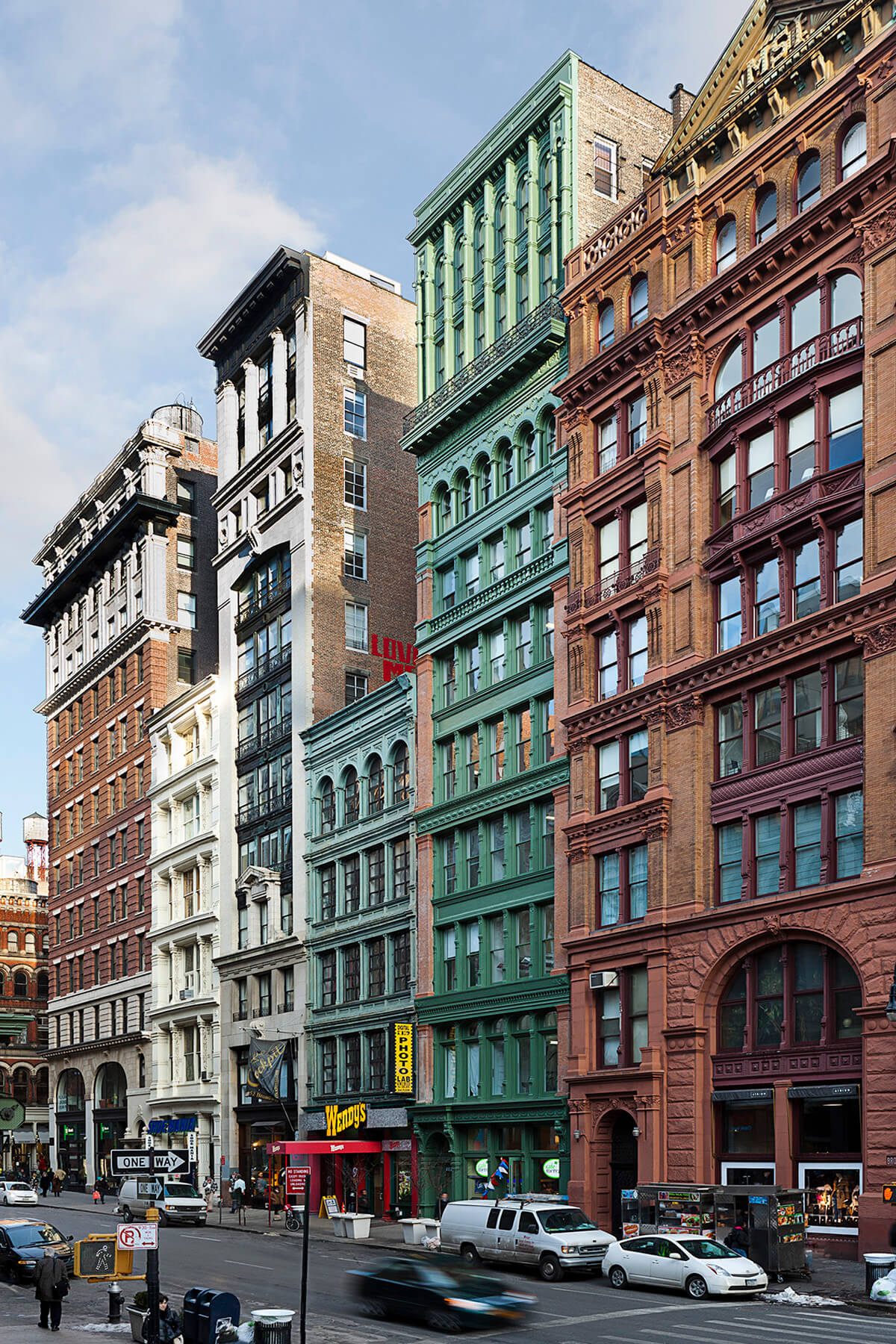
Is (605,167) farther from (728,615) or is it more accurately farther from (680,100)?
(728,615)

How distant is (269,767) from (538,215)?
97.2ft

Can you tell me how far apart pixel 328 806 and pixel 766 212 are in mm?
33400

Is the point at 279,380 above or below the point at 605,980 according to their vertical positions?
above

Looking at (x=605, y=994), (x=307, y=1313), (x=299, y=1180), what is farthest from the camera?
(x=605, y=994)

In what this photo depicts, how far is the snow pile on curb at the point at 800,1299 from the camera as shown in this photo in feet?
101

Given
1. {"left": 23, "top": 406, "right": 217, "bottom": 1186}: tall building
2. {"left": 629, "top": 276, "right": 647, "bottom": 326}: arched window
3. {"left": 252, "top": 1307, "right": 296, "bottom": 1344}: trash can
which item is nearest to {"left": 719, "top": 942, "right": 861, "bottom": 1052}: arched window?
{"left": 252, "top": 1307, "right": 296, "bottom": 1344}: trash can

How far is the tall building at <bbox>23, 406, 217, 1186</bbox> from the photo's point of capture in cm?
8925

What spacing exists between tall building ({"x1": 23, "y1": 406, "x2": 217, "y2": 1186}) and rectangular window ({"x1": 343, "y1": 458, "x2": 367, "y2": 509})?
20116mm

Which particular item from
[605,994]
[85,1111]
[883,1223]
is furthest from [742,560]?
[85,1111]

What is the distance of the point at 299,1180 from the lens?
4412 centimetres

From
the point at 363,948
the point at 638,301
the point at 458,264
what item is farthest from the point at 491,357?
the point at 363,948

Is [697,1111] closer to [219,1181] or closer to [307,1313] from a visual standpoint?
[307,1313]

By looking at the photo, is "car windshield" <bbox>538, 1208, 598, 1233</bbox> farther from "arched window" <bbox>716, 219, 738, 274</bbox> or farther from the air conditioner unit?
"arched window" <bbox>716, 219, 738, 274</bbox>

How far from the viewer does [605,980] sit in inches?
1826
